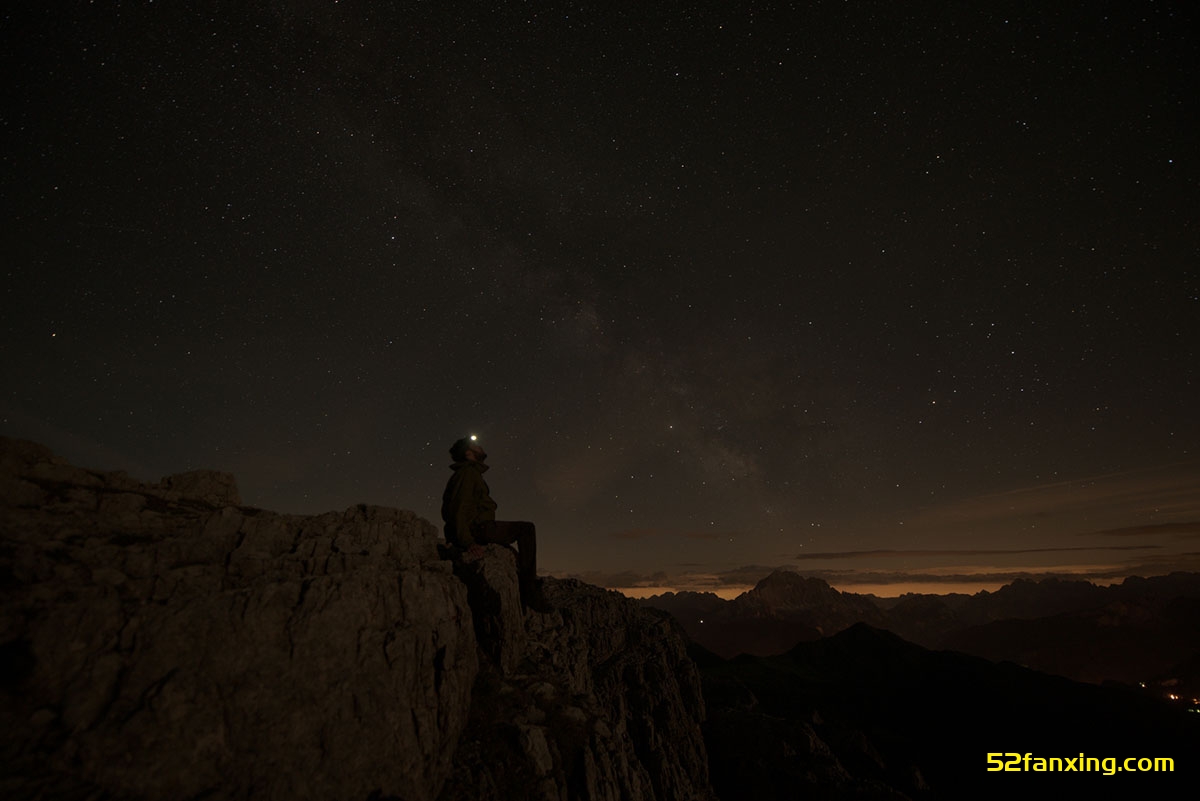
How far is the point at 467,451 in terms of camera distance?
51.5ft

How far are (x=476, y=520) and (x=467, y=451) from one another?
246cm

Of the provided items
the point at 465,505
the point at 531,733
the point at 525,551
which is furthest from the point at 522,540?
the point at 531,733

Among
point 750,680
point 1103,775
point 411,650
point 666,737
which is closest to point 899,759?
point 750,680

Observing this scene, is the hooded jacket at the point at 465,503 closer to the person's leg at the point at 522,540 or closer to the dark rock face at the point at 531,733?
the person's leg at the point at 522,540

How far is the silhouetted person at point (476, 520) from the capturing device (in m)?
15.3

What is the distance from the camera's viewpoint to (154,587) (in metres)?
11.7

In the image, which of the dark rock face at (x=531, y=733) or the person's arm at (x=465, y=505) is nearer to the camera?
the dark rock face at (x=531, y=733)

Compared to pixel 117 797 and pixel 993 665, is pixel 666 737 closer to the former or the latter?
pixel 117 797

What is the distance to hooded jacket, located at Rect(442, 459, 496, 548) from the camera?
15180 mm

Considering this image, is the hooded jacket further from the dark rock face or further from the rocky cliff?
the dark rock face

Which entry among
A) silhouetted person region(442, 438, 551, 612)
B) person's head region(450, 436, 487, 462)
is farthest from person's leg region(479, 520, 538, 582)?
person's head region(450, 436, 487, 462)

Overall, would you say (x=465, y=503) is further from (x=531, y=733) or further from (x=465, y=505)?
(x=531, y=733)

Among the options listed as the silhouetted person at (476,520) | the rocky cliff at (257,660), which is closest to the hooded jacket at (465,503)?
the silhouetted person at (476,520)

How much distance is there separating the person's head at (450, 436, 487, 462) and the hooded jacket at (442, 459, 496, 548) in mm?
146
